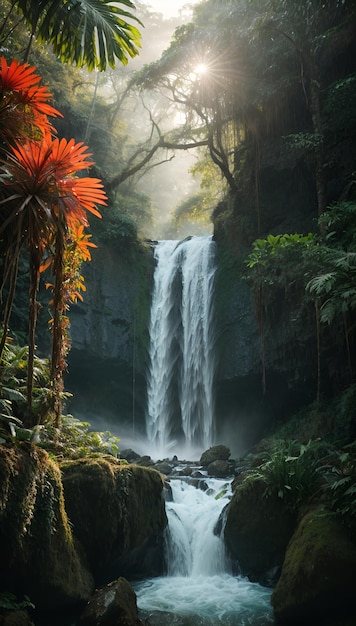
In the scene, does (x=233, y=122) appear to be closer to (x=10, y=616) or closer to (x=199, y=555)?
(x=199, y=555)

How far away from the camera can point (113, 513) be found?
6.01 metres

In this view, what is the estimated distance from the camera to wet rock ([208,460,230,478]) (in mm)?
10961

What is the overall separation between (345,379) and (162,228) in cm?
2723

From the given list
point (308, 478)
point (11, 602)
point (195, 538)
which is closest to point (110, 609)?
point (11, 602)

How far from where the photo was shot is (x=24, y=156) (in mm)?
4102

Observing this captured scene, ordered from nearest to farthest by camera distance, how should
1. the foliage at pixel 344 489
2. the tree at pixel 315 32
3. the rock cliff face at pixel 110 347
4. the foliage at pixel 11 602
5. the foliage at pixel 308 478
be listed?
the foliage at pixel 11 602, the foliage at pixel 344 489, the foliage at pixel 308 478, the tree at pixel 315 32, the rock cliff face at pixel 110 347

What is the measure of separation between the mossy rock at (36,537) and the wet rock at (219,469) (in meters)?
6.04

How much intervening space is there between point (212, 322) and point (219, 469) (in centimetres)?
598

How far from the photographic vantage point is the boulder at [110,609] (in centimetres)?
451

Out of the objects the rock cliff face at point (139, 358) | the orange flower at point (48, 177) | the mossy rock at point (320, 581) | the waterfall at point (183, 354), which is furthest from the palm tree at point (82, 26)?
the waterfall at point (183, 354)

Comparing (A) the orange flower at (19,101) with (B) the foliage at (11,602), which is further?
(A) the orange flower at (19,101)

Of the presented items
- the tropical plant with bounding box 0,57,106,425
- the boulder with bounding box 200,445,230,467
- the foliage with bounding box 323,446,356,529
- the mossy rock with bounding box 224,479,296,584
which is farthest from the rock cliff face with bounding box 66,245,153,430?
the tropical plant with bounding box 0,57,106,425

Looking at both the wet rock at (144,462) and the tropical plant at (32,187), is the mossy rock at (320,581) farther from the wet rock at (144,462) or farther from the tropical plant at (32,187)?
the wet rock at (144,462)

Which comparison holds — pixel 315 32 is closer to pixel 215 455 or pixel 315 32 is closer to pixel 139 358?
pixel 139 358
